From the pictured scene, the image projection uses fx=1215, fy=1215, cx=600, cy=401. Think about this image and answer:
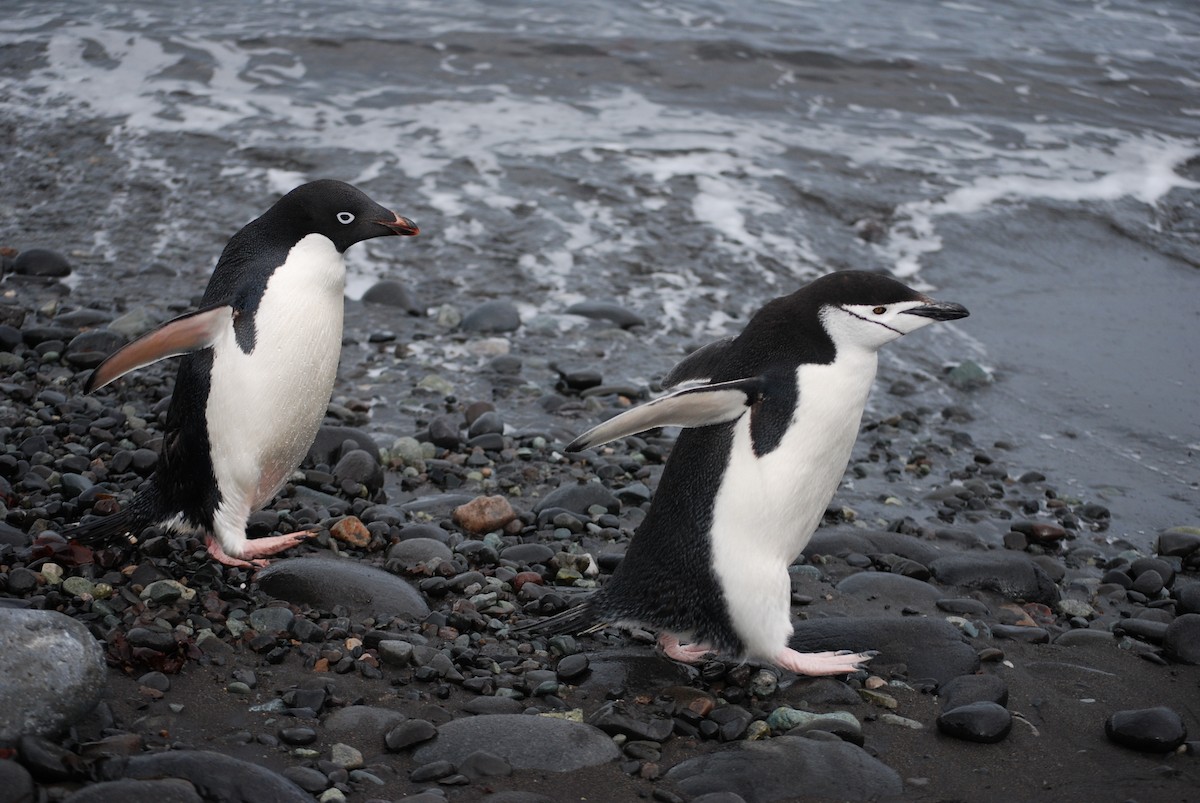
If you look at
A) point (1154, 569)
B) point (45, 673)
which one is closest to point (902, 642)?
point (1154, 569)

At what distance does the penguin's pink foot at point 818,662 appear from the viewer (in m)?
3.63

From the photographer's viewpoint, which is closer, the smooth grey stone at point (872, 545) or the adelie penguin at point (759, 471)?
the adelie penguin at point (759, 471)

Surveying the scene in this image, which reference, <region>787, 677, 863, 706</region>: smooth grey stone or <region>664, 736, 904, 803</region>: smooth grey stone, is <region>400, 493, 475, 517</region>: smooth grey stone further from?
<region>664, 736, 904, 803</region>: smooth grey stone

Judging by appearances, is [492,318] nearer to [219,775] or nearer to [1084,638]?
[1084,638]

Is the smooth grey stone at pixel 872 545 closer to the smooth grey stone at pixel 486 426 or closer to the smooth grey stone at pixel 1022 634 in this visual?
the smooth grey stone at pixel 1022 634

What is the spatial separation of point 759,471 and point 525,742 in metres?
1.08

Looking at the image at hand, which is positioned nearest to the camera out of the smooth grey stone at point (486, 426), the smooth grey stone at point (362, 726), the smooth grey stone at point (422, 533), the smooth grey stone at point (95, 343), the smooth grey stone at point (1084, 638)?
the smooth grey stone at point (362, 726)

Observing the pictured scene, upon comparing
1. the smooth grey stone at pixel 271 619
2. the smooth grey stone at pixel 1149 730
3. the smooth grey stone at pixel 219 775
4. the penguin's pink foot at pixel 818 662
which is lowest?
the smooth grey stone at pixel 271 619

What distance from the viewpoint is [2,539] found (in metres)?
3.96

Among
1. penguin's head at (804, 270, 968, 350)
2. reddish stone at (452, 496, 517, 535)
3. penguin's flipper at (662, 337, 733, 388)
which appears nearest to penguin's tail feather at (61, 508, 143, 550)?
reddish stone at (452, 496, 517, 535)

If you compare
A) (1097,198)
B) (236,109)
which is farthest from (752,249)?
(236,109)

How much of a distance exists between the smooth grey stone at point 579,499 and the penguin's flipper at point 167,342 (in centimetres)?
143

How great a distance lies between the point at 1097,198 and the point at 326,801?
Result: 345 inches

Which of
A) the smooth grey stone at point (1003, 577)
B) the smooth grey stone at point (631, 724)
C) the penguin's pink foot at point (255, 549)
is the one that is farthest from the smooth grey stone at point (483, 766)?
the smooth grey stone at point (1003, 577)
